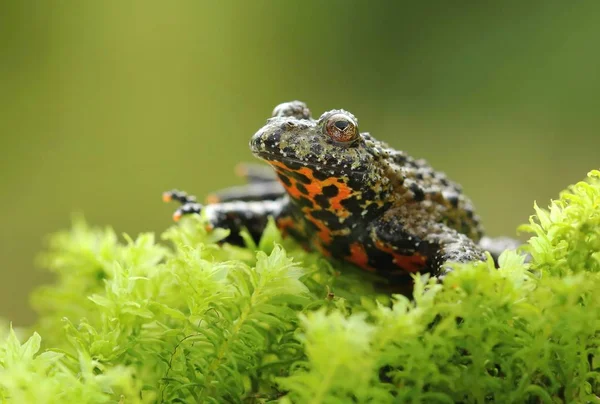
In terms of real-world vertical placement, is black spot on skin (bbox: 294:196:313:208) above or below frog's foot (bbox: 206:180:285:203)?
below

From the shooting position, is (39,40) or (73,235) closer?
(73,235)

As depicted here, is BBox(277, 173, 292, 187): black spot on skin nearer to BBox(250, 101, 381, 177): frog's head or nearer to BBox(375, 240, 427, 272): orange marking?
BBox(250, 101, 381, 177): frog's head

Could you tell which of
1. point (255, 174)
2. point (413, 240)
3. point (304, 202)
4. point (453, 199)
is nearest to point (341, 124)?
point (304, 202)

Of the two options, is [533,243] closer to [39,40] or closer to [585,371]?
[585,371]

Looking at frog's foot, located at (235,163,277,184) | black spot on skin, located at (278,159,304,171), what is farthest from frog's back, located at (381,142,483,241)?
frog's foot, located at (235,163,277,184)

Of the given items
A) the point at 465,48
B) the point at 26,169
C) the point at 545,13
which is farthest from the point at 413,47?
the point at 26,169

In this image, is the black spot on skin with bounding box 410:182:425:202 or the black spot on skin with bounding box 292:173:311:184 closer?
the black spot on skin with bounding box 292:173:311:184

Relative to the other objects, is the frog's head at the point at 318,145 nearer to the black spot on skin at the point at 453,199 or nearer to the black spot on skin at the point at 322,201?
the black spot on skin at the point at 322,201
